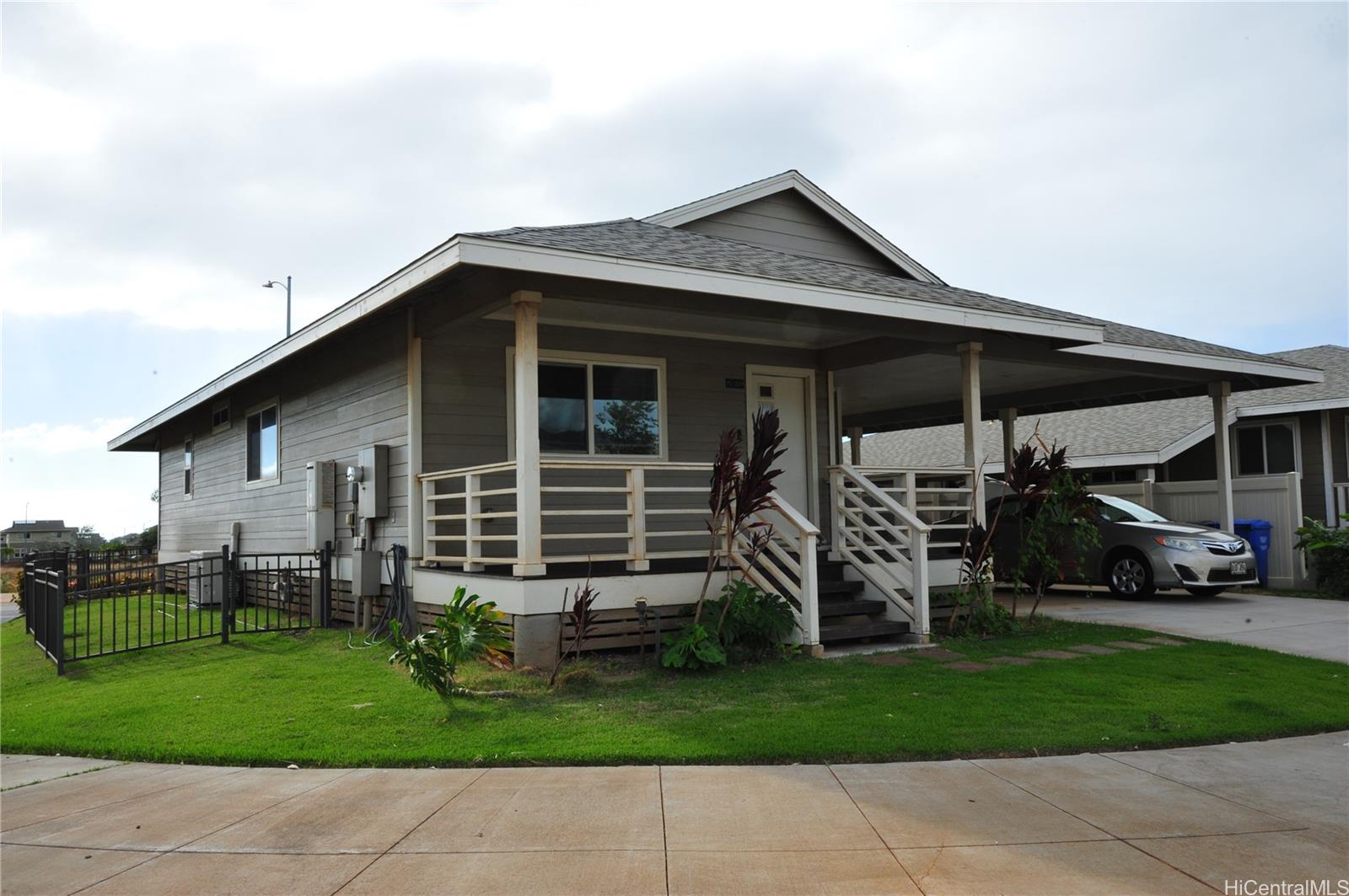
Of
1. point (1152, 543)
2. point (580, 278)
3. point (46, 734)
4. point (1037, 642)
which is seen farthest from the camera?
point (1152, 543)

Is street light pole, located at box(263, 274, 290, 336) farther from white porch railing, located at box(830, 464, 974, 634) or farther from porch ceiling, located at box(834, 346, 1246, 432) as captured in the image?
white porch railing, located at box(830, 464, 974, 634)

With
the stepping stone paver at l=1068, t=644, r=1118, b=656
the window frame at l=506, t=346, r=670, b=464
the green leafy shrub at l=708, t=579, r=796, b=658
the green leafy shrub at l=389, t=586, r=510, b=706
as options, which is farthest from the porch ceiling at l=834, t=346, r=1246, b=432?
the green leafy shrub at l=389, t=586, r=510, b=706

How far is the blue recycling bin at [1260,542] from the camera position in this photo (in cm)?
1425

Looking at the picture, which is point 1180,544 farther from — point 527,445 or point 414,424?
point 414,424

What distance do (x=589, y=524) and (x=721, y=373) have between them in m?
2.55

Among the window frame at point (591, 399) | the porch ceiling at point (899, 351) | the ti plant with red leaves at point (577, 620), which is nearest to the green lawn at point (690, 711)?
the ti plant with red leaves at point (577, 620)

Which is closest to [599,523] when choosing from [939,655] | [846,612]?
[846,612]

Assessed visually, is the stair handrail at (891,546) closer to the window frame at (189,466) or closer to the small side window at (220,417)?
the small side window at (220,417)

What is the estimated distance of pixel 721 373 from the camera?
1082cm

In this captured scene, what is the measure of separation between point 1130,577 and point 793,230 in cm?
675

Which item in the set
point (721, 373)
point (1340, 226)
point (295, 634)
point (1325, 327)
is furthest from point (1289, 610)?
point (1325, 327)

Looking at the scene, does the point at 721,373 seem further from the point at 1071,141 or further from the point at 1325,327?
the point at 1325,327

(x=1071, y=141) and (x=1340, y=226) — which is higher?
(x=1071, y=141)

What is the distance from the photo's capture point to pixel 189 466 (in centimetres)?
1788
